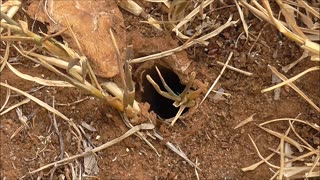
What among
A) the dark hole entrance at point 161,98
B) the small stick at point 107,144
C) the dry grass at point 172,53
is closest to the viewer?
the dry grass at point 172,53

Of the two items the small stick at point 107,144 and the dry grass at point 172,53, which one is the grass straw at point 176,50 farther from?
the small stick at point 107,144

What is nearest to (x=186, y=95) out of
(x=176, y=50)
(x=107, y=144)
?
(x=176, y=50)

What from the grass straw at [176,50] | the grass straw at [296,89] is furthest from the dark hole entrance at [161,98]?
the grass straw at [296,89]

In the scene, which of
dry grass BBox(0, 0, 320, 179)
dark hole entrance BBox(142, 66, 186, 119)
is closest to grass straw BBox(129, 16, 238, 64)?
dry grass BBox(0, 0, 320, 179)

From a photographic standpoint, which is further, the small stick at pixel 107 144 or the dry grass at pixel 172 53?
the small stick at pixel 107 144

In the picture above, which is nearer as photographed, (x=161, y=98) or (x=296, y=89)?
(x=296, y=89)

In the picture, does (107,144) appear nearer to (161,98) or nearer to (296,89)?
(161,98)

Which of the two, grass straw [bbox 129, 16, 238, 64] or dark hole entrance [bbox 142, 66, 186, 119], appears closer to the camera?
grass straw [bbox 129, 16, 238, 64]

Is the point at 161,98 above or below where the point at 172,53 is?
below

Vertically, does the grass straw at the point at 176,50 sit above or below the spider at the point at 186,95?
above

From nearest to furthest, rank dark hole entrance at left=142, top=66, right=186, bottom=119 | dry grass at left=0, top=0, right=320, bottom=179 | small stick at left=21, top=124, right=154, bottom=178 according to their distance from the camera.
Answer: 1. dry grass at left=0, top=0, right=320, bottom=179
2. small stick at left=21, top=124, right=154, bottom=178
3. dark hole entrance at left=142, top=66, right=186, bottom=119

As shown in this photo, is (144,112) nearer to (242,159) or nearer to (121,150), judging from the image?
(121,150)

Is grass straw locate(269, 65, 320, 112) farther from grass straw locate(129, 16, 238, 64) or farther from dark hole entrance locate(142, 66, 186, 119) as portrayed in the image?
dark hole entrance locate(142, 66, 186, 119)
